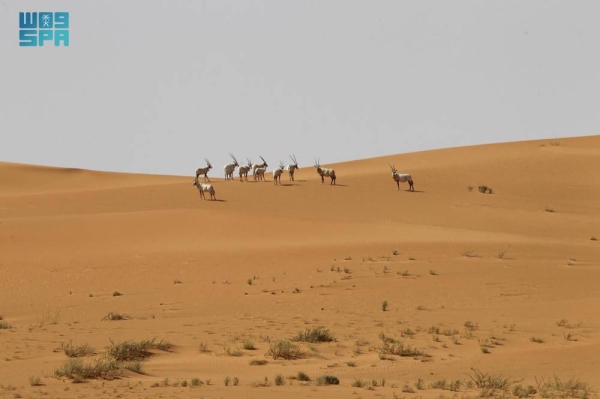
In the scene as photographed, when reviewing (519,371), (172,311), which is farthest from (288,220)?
(519,371)

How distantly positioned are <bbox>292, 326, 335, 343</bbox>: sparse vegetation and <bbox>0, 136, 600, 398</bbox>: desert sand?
0.43 feet

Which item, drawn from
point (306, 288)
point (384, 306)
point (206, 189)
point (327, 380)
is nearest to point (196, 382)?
point (327, 380)

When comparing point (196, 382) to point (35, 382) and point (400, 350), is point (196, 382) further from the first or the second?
point (400, 350)

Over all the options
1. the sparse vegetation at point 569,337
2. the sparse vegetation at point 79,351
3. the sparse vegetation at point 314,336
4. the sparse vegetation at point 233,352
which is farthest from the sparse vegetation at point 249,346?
the sparse vegetation at point 569,337

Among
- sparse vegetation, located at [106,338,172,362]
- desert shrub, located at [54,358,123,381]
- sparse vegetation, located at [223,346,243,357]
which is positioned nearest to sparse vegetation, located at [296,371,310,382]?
sparse vegetation, located at [223,346,243,357]

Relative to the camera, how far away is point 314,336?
13938mm

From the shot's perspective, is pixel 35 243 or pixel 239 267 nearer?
pixel 239 267

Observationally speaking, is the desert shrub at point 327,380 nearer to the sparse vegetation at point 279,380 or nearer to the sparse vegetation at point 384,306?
the sparse vegetation at point 279,380

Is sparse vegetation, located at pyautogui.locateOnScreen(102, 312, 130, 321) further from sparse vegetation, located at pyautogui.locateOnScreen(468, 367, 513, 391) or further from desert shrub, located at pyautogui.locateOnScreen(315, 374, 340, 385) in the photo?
sparse vegetation, located at pyautogui.locateOnScreen(468, 367, 513, 391)

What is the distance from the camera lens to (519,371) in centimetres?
1220

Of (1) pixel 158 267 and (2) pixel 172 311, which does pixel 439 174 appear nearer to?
(1) pixel 158 267

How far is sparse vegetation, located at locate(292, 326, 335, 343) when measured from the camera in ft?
45.7

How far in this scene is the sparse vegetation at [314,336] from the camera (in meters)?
13.9

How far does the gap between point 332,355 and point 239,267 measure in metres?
9.65
